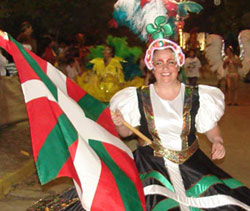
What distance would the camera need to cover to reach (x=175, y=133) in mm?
3822

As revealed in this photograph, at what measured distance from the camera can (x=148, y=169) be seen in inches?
145

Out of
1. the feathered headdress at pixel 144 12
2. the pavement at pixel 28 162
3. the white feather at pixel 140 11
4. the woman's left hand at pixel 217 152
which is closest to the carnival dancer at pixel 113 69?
the pavement at pixel 28 162

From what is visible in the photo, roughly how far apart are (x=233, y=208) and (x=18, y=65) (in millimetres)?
1725

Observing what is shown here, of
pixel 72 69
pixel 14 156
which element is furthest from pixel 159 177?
pixel 72 69

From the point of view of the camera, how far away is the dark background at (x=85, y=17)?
16266mm

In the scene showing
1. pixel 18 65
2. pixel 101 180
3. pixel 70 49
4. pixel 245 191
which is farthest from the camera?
pixel 70 49

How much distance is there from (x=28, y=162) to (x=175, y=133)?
12.3 feet

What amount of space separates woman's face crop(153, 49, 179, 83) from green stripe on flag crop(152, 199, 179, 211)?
945mm

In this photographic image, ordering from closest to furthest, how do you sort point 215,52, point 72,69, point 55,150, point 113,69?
point 55,150
point 113,69
point 72,69
point 215,52

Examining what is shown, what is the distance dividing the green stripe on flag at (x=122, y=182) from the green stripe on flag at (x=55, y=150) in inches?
8.3

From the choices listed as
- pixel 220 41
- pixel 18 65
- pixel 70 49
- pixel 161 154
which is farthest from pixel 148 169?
pixel 220 41

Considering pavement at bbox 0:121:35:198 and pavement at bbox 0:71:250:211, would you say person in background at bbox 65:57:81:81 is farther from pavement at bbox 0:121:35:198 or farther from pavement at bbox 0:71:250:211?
pavement at bbox 0:121:35:198

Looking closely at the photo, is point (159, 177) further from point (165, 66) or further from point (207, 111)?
point (165, 66)

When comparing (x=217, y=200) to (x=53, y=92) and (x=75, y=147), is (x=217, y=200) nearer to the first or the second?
(x=75, y=147)
